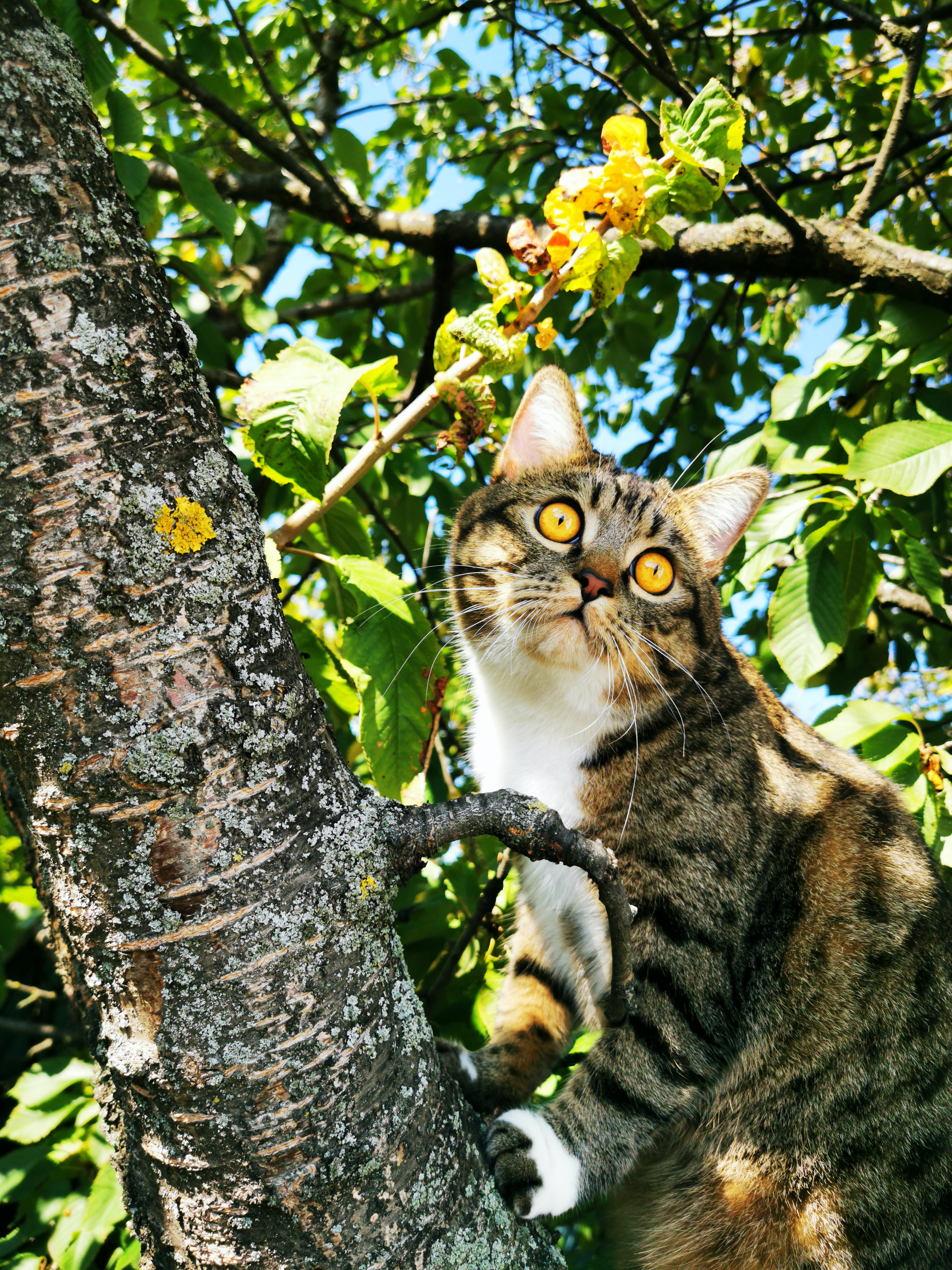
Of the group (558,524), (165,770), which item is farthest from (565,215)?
(165,770)

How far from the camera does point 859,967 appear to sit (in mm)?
1839

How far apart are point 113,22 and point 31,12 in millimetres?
2063

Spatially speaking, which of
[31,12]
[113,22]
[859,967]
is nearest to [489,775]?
[859,967]

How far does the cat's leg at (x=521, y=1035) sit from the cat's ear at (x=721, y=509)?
1.08 m

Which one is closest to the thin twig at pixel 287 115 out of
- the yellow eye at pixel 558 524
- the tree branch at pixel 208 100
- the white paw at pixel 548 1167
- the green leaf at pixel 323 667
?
the tree branch at pixel 208 100

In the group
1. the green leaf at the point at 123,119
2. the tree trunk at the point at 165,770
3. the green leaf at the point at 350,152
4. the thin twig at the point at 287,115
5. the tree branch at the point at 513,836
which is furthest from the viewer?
the green leaf at the point at 350,152

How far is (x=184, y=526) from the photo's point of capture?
1.02 m

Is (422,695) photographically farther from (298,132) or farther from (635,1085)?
(298,132)

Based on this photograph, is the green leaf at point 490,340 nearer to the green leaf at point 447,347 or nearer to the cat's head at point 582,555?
the green leaf at point 447,347

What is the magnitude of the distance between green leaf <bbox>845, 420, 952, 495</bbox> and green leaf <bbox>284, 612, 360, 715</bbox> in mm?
A: 1365

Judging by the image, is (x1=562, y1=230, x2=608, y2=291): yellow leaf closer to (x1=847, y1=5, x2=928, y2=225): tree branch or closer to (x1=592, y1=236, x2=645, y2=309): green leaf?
(x1=592, y1=236, x2=645, y2=309): green leaf

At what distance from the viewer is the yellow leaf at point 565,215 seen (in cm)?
163

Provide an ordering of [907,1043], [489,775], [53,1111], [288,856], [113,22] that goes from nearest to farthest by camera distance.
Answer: [288,856], [907,1043], [489,775], [53,1111], [113,22]

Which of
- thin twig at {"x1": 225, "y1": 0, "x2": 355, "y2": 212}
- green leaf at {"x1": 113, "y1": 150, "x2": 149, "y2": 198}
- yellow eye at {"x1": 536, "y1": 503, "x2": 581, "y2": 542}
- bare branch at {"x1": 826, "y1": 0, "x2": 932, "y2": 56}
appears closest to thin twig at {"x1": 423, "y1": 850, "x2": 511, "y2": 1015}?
yellow eye at {"x1": 536, "y1": 503, "x2": 581, "y2": 542}
